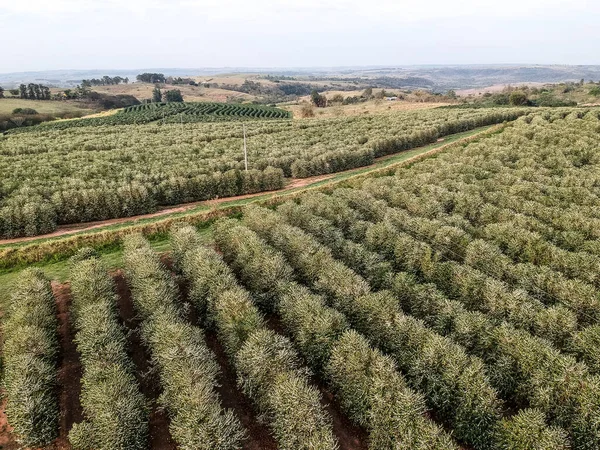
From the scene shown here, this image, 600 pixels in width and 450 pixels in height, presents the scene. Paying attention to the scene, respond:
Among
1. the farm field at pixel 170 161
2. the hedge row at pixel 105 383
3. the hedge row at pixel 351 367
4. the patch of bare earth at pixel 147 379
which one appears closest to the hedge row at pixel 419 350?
the hedge row at pixel 351 367

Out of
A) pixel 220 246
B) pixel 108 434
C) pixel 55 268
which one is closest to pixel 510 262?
pixel 220 246

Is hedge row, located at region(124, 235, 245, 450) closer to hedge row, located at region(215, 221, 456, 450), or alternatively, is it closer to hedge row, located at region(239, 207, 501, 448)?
hedge row, located at region(215, 221, 456, 450)

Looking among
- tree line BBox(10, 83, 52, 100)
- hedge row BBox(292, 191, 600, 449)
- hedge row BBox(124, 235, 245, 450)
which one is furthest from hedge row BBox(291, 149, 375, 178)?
tree line BBox(10, 83, 52, 100)

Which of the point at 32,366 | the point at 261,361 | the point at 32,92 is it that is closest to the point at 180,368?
the point at 261,361

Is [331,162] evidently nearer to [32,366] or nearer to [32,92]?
[32,366]

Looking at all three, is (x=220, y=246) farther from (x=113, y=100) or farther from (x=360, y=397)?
(x=113, y=100)

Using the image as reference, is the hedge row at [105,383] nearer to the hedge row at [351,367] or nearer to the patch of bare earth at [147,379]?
the patch of bare earth at [147,379]
